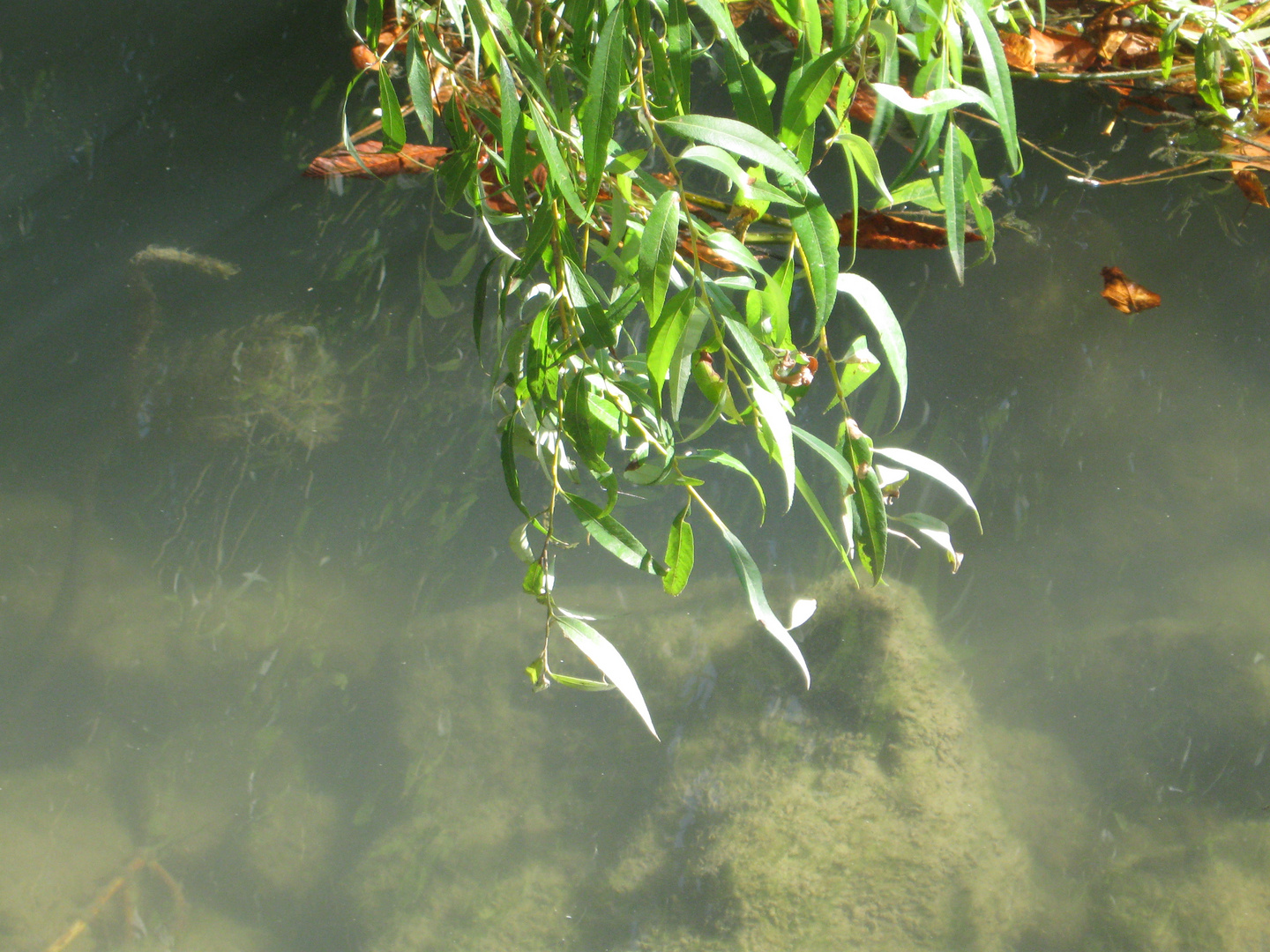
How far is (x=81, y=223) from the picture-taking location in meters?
1.13

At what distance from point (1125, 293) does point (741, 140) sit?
93 cm

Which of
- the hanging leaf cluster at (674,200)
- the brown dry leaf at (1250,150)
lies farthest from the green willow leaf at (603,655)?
the brown dry leaf at (1250,150)

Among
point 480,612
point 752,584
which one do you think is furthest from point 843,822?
point 752,584

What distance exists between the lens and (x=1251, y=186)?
1090 mm

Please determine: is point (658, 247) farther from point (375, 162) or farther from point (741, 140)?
point (375, 162)

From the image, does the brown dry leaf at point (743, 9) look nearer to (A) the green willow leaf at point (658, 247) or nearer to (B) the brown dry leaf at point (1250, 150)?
(B) the brown dry leaf at point (1250, 150)

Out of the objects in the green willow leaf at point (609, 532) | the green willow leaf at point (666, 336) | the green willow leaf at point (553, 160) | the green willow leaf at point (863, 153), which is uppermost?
the green willow leaf at point (553, 160)

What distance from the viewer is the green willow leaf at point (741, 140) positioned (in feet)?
1.39

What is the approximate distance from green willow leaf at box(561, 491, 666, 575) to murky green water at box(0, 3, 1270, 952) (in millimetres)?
574

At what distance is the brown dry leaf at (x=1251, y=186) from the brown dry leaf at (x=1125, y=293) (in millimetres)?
167

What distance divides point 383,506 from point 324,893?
0.56 metres

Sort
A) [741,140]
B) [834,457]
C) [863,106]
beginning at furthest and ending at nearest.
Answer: [863,106] → [834,457] → [741,140]

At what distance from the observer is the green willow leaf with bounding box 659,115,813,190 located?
0.42 m

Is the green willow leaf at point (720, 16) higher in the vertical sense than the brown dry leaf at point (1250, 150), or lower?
higher
